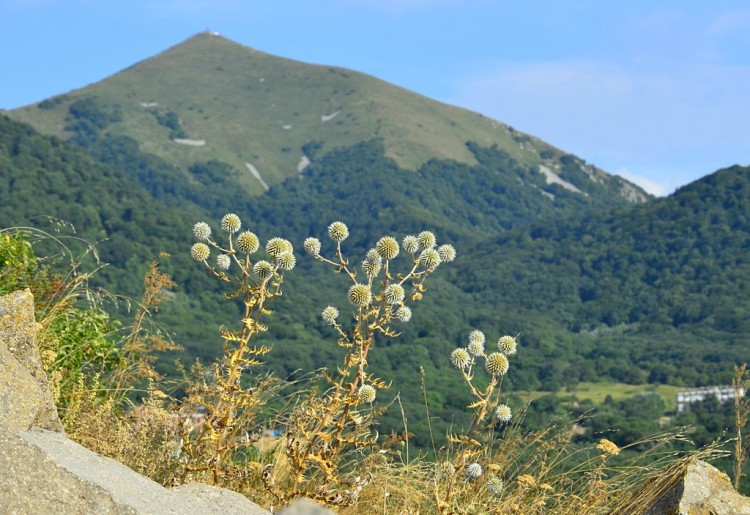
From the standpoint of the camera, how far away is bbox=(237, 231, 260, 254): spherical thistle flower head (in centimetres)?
562

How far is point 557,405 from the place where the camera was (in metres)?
57.8

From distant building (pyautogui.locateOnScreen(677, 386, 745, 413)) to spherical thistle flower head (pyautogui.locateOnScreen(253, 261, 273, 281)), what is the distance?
57.7m

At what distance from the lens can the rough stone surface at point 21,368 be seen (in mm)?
4438

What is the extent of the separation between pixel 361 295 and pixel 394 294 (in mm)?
220

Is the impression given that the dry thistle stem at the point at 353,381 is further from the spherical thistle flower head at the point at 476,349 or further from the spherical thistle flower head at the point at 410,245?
the spherical thistle flower head at the point at 476,349

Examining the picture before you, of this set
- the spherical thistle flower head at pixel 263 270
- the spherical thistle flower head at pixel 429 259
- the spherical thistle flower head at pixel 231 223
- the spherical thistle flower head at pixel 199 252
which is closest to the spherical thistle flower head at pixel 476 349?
the spherical thistle flower head at pixel 429 259

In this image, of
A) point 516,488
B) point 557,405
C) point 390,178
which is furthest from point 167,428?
point 390,178

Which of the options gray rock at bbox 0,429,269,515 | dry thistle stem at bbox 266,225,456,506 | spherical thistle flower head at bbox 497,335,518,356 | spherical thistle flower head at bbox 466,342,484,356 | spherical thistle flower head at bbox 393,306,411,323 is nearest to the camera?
gray rock at bbox 0,429,269,515

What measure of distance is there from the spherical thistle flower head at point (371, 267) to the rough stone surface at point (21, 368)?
1.77 m

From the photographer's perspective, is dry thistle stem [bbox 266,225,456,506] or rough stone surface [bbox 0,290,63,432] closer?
rough stone surface [bbox 0,290,63,432]

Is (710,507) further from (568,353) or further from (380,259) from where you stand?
(568,353)

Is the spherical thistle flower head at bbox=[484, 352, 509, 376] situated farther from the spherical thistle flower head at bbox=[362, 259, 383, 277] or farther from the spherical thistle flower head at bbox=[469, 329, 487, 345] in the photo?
the spherical thistle flower head at bbox=[362, 259, 383, 277]

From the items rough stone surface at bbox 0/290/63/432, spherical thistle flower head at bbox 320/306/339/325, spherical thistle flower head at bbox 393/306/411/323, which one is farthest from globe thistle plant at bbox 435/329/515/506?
rough stone surface at bbox 0/290/63/432

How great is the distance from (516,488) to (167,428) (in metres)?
2.13
